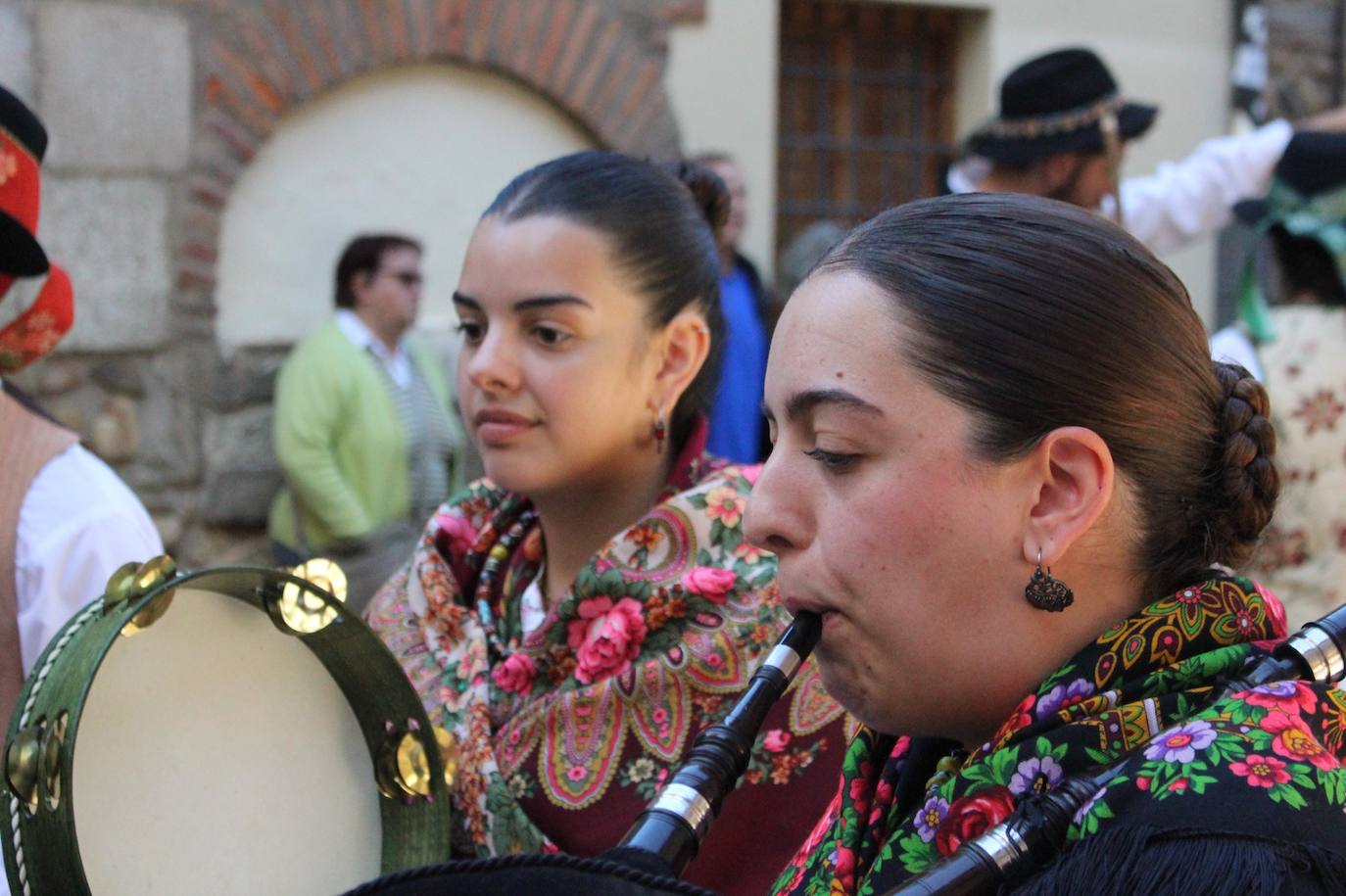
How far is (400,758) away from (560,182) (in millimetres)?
895

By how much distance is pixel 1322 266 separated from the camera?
3256mm

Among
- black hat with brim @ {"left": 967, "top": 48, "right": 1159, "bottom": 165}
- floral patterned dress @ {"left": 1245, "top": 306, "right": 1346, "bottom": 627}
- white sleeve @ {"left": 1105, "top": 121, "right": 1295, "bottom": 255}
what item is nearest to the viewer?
floral patterned dress @ {"left": 1245, "top": 306, "right": 1346, "bottom": 627}

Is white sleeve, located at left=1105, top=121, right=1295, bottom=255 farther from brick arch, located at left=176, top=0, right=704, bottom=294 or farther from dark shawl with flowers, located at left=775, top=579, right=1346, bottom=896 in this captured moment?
dark shawl with flowers, located at left=775, top=579, right=1346, bottom=896

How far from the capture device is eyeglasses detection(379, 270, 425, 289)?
529 centimetres

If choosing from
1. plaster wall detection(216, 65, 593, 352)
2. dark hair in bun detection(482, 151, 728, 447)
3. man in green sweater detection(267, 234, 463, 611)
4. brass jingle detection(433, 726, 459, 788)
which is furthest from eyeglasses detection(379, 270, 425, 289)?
brass jingle detection(433, 726, 459, 788)

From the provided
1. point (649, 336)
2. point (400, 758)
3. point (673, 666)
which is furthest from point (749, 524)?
point (649, 336)

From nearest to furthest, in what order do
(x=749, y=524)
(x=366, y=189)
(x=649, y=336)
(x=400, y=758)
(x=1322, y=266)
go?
1. (x=749, y=524)
2. (x=400, y=758)
3. (x=649, y=336)
4. (x=1322, y=266)
5. (x=366, y=189)

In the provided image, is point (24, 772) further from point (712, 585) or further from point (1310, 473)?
point (1310, 473)

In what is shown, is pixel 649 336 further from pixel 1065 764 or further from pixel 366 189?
pixel 366 189

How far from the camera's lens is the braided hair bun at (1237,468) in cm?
131

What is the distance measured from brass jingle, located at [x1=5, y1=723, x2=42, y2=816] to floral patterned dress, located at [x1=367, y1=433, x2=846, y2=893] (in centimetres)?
70

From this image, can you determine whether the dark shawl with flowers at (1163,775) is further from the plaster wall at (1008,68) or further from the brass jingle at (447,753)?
the plaster wall at (1008,68)

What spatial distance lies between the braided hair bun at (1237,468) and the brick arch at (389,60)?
4.40 meters

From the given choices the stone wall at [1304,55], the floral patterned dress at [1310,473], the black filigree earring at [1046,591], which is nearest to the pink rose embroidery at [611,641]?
the black filigree earring at [1046,591]
